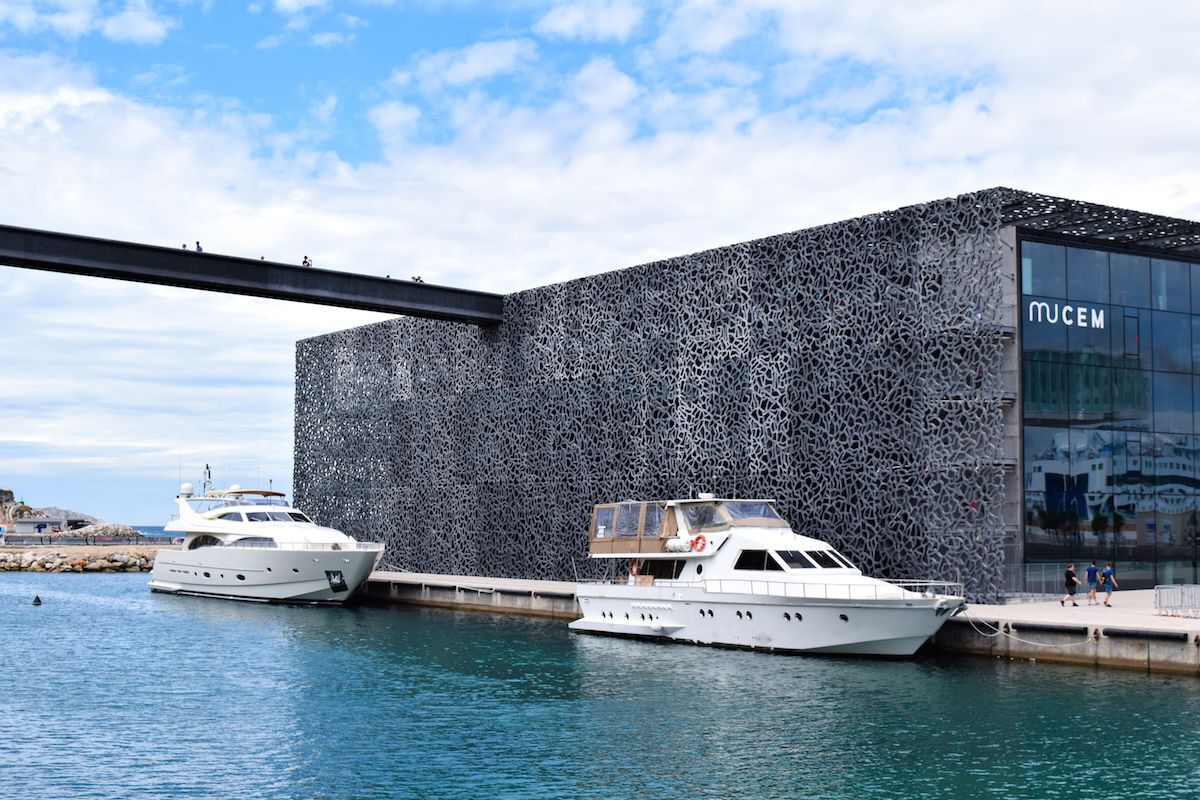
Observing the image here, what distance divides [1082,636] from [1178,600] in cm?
413

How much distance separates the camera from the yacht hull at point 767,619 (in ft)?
86.8

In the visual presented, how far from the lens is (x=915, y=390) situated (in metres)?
31.8

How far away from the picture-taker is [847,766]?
57.3 ft

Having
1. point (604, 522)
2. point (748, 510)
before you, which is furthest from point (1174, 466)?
point (604, 522)

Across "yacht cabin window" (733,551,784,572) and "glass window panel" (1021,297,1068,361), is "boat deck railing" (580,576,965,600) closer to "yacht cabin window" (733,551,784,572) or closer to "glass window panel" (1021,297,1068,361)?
"yacht cabin window" (733,551,784,572)

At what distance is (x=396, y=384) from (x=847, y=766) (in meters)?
35.0

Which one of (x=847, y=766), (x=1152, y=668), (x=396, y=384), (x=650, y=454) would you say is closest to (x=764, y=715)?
(x=847, y=766)

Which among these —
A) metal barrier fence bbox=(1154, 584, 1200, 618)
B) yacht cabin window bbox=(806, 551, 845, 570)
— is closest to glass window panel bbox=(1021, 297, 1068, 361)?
metal barrier fence bbox=(1154, 584, 1200, 618)

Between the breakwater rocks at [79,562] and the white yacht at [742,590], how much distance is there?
46.4m

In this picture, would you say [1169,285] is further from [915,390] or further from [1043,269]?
[915,390]

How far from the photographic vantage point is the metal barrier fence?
2747 centimetres

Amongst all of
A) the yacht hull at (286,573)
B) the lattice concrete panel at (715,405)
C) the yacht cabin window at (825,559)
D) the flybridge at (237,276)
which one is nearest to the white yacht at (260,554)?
the yacht hull at (286,573)

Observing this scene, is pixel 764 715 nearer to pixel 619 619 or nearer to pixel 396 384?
pixel 619 619

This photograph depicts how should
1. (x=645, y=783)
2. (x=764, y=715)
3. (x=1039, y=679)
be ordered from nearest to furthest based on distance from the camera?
(x=645, y=783) < (x=764, y=715) < (x=1039, y=679)
